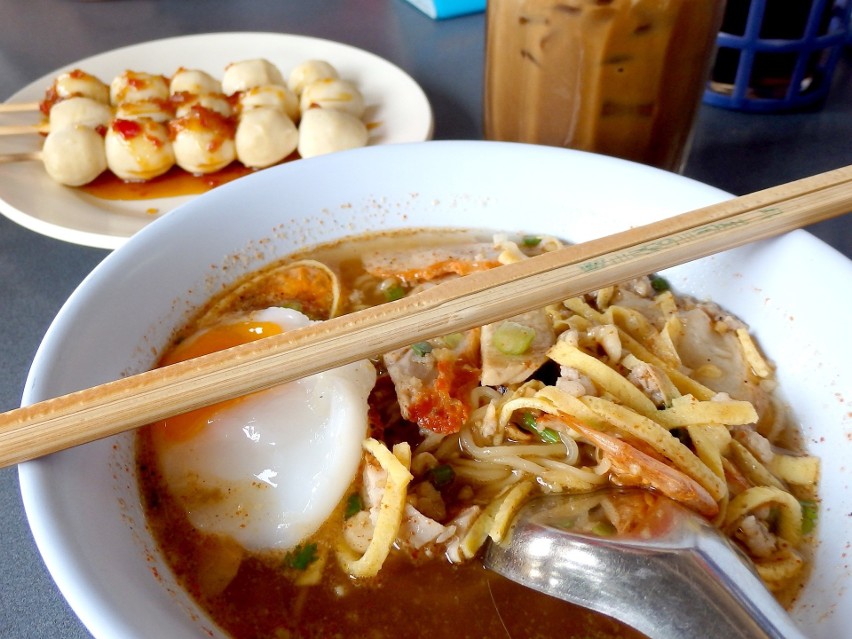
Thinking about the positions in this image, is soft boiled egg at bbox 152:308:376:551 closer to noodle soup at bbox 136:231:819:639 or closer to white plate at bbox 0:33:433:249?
noodle soup at bbox 136:231:819:639

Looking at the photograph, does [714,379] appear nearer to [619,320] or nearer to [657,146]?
[619,320]

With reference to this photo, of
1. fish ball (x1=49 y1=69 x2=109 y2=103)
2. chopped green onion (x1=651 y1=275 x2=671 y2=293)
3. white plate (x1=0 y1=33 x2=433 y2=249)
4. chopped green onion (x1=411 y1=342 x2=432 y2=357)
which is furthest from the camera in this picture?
fish ball (x1=49 y1=69 x2=109 y2=103)

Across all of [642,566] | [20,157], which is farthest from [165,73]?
[642,566]

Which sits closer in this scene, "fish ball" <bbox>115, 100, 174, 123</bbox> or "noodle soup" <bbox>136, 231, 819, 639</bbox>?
"noodle soup" <bbox>136, 231, 819, 639</bbox>

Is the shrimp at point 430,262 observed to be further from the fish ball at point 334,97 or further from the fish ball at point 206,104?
the fish ball at point 206,104

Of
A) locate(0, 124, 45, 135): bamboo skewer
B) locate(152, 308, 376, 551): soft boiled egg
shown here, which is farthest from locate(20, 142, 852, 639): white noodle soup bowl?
locate(0, 124, 45, 135): bamboo skewer

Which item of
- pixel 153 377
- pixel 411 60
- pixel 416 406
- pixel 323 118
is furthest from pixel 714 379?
pixel 411 60

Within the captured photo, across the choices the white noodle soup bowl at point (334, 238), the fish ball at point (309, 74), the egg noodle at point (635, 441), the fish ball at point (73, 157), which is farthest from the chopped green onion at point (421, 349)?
the fish ball at point (309, 74)
